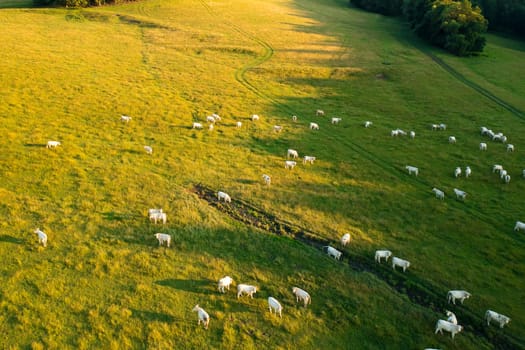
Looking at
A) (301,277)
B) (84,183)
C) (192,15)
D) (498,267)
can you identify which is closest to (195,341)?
(301,277)

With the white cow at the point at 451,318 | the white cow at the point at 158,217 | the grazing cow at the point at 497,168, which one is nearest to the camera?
the white cow at the point at 451,318

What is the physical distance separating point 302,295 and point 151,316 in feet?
25.7

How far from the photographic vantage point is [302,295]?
71.1 ft

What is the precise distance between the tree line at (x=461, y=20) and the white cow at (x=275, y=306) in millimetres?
72314

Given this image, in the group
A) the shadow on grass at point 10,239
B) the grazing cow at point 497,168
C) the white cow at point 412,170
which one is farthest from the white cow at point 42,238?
the grazing cow at point 497,168

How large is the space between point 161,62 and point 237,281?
46103 millimetres

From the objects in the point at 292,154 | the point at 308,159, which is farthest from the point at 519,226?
the point at 292,154

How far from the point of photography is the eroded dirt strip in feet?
68.8

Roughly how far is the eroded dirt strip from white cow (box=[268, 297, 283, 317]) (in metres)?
6.11

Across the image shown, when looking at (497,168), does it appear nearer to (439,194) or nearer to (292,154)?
(439,194)

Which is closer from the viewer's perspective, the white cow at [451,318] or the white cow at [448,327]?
the white cow at [448,327]

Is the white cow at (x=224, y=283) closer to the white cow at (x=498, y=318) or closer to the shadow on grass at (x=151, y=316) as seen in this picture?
the shadow on grass at (x=151, y=316)

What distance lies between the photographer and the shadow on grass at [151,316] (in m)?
20.2

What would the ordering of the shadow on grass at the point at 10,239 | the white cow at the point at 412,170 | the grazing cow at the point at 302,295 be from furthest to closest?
1. the white cow at the point at 412,170
2. the shadow on grass at the point at 10,239
3. the grazing cow at the point at 302,295
